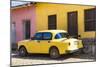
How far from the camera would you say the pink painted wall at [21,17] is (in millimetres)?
5328

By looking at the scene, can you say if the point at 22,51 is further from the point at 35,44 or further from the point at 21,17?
the point at 21,17

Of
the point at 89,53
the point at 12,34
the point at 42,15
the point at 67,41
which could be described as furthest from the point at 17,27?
the point at 89,53

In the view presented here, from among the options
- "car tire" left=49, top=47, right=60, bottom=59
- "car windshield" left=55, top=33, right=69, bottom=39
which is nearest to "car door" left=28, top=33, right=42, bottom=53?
"car tire" left=49, top=47, right=60, bottom=59

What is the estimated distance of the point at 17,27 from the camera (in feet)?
17.7

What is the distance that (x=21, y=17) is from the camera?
554 cm

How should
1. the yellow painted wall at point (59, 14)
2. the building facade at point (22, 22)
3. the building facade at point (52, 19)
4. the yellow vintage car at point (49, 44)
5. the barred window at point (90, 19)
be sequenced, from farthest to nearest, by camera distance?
the barred window at point (90, 19) → the yellow painted wall at point (59, 14) → the yellow vintage car at point (49, 44) → the building facade at point (52, 19) → the building facade at point (22, 22)

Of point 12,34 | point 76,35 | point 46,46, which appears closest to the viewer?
point 12,34

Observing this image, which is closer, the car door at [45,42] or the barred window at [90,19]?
the car door at [45,42]

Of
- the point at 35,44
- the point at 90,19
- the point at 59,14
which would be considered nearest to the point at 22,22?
the point at 35,44

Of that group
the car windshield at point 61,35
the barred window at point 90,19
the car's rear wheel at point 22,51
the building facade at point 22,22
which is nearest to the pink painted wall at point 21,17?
the building facade at point 22,22

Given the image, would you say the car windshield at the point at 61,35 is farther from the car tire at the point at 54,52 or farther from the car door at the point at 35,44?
the car door at the point at 35,44

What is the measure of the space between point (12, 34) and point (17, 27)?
21 cm

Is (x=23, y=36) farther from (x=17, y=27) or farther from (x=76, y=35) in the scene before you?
(x=76, y=35)

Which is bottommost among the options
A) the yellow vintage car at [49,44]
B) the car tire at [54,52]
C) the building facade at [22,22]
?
the car tire at [54,52]
